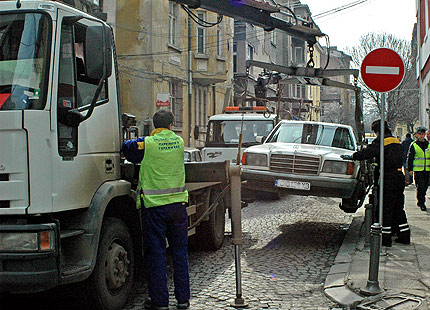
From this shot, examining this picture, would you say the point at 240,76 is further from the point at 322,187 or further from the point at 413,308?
the point at 413,308

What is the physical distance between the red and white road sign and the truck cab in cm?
844

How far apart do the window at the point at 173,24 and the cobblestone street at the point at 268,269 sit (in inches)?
608

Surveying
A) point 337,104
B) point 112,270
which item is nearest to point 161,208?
point 112,270

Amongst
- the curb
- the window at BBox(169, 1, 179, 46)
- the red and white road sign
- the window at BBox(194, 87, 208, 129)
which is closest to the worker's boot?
the curb

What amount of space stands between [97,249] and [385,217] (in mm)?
4978

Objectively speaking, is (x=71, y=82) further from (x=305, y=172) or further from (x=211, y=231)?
(x=305, y=172)

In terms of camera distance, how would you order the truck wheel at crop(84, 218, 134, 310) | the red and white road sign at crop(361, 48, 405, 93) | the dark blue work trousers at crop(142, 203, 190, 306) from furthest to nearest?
the red and white road sign at crop(361, 48, 405, 93) < the dark blue work trousers at crop(142, 203, 190, 306) < the truck wheel at crop(84, 218, 134, 310)

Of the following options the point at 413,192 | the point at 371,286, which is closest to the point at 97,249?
the point at 371,286

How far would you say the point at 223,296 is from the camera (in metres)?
6.16

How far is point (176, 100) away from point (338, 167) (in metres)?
18.4

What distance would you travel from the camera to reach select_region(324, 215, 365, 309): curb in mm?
6020

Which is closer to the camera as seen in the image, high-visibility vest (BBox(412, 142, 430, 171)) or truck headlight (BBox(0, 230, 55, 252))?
truck headlight (BBox(0, 230, 55, 252))

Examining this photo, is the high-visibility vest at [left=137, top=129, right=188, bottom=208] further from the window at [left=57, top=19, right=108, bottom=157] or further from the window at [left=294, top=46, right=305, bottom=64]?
the window at [left=294, top=46, right=305, bottom=64]

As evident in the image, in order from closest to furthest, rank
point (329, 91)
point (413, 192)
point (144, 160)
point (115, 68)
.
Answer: point (144, 160)
point (115, 68)
point (413, 192)
point (329, 91)
